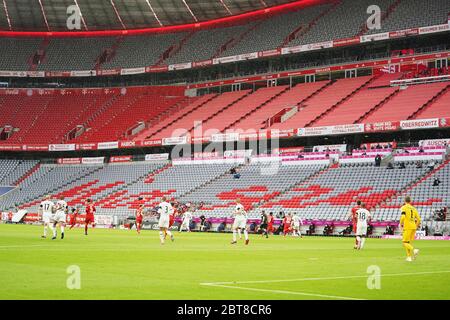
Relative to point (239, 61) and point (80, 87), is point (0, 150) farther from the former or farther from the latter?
point (239, 61)

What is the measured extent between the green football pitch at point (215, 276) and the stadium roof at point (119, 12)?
61.2 m

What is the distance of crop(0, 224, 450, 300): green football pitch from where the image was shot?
13.8 m

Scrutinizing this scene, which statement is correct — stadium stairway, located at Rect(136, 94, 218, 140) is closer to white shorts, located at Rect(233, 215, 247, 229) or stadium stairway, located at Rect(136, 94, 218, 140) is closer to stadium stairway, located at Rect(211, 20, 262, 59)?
stadium stairway, located at Rect(211, 20, 262, 59)

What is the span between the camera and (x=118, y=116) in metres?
84.8

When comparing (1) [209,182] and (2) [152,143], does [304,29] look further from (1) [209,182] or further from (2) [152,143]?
(1) [209,182]

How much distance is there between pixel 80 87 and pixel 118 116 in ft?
32.5

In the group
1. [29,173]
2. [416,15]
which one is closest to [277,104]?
[416,15]

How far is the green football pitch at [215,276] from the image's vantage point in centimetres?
1379

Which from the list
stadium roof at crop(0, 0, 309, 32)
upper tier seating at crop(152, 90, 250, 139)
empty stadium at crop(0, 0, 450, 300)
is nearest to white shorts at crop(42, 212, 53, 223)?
empty stadium at crop(0, 0, 450, 300)

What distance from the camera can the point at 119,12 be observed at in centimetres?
8750

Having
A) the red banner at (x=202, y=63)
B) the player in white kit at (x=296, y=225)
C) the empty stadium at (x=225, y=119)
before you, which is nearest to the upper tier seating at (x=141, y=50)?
the empty stadium at (x=225, y=119)

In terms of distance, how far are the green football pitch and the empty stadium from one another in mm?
1257

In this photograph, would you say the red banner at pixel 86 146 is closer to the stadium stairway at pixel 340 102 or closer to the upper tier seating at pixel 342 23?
the upper tier seating at pixel 342 23

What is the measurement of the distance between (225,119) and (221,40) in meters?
14.1
